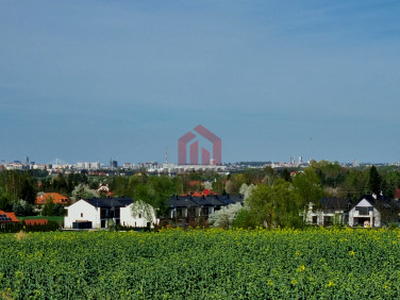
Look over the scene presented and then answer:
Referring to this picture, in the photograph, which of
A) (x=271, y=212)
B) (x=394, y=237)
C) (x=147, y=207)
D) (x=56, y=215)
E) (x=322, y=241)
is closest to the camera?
(x=322, y=241)

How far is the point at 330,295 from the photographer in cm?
1230

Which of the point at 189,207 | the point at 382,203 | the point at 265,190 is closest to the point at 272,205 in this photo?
the point at 265,190

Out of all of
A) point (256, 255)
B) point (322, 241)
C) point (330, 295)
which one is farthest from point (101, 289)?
point (322, 241)

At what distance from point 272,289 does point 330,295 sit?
1183 millimetres

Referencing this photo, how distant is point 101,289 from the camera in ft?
45.4

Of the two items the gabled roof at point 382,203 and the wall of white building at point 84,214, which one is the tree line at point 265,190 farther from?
the wall of white building at point 84,214

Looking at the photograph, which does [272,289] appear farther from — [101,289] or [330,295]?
[101,289]

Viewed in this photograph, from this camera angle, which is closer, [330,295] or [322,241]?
[330,295]

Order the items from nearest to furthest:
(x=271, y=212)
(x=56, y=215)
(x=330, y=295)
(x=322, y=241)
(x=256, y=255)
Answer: (x=330, y=295), (x=256, y=255), (x=322, y=241), (x=271, y=212), (x=56, y=215)

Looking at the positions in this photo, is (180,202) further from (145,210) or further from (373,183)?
(373,183)

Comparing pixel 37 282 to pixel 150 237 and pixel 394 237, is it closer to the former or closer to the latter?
pixel 150 237

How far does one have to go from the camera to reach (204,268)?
51.8ft

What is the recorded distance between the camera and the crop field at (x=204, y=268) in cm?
1291

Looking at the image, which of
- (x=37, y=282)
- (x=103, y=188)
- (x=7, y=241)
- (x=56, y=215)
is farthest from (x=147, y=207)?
(x=103, y=188)
